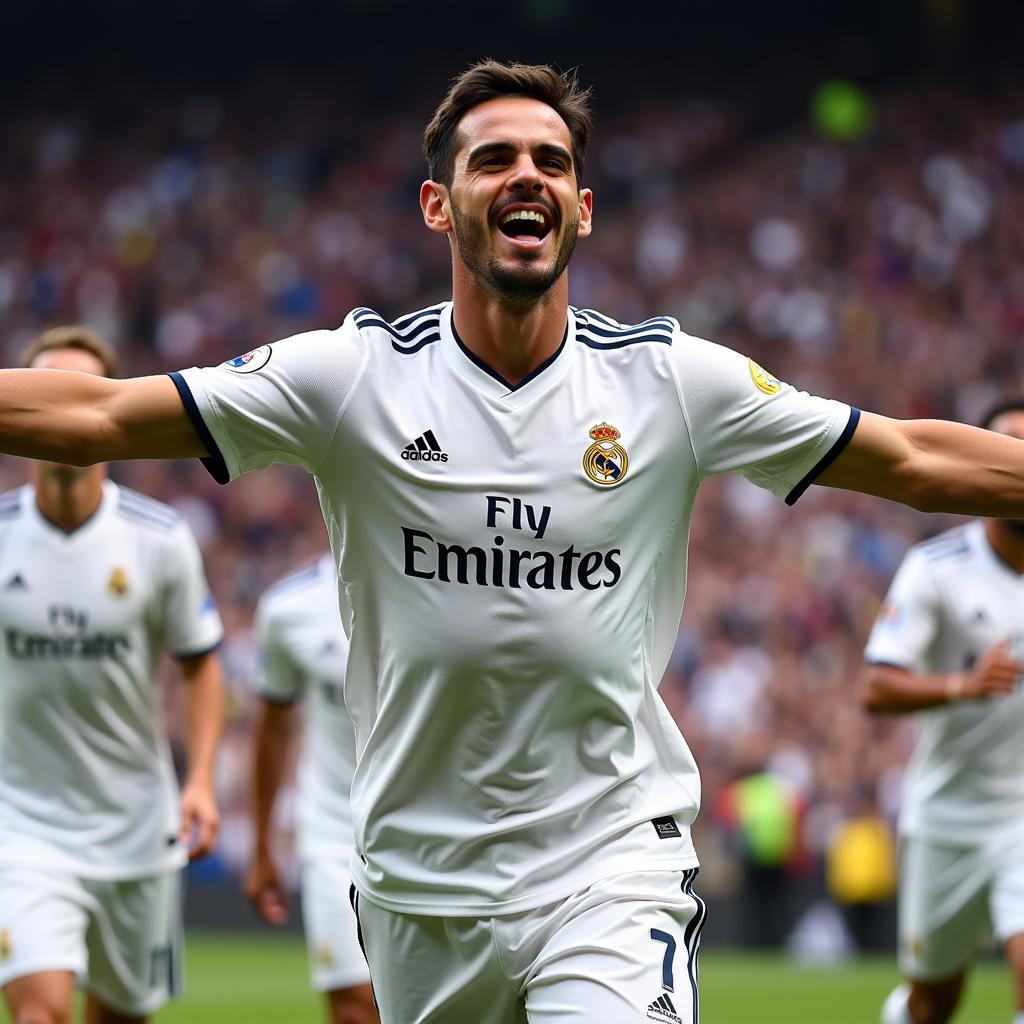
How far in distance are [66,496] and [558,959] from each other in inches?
145

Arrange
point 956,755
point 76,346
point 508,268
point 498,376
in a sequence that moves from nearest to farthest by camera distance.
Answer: point 508,268 → point 498,376 → point 76,346 → point 956,755

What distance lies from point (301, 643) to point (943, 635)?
275 cm

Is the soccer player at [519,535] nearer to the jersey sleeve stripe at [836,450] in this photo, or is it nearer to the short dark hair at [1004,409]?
the jersey sleeve stripe at [836,450]

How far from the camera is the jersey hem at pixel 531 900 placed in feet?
14.1

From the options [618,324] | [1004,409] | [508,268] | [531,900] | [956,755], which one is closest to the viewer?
[531,900]

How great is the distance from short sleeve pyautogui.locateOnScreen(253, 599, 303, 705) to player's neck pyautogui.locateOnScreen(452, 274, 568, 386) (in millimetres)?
4173

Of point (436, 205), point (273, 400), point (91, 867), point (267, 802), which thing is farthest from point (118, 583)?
point (273, 400)

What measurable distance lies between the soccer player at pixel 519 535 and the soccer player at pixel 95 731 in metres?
2.55

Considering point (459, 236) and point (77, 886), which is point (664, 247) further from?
point (459, 236)

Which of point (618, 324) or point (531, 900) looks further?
point (618, 324)

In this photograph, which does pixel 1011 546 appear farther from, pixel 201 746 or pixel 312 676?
pixel 201 746

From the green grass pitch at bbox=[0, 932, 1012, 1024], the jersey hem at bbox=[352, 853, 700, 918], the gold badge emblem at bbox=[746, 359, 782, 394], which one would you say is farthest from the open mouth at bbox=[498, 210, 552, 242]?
the green grass pitch at bbox=[0, 932, 1012, 1024]

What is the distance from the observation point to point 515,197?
14.5 feet

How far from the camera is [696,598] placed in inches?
758
